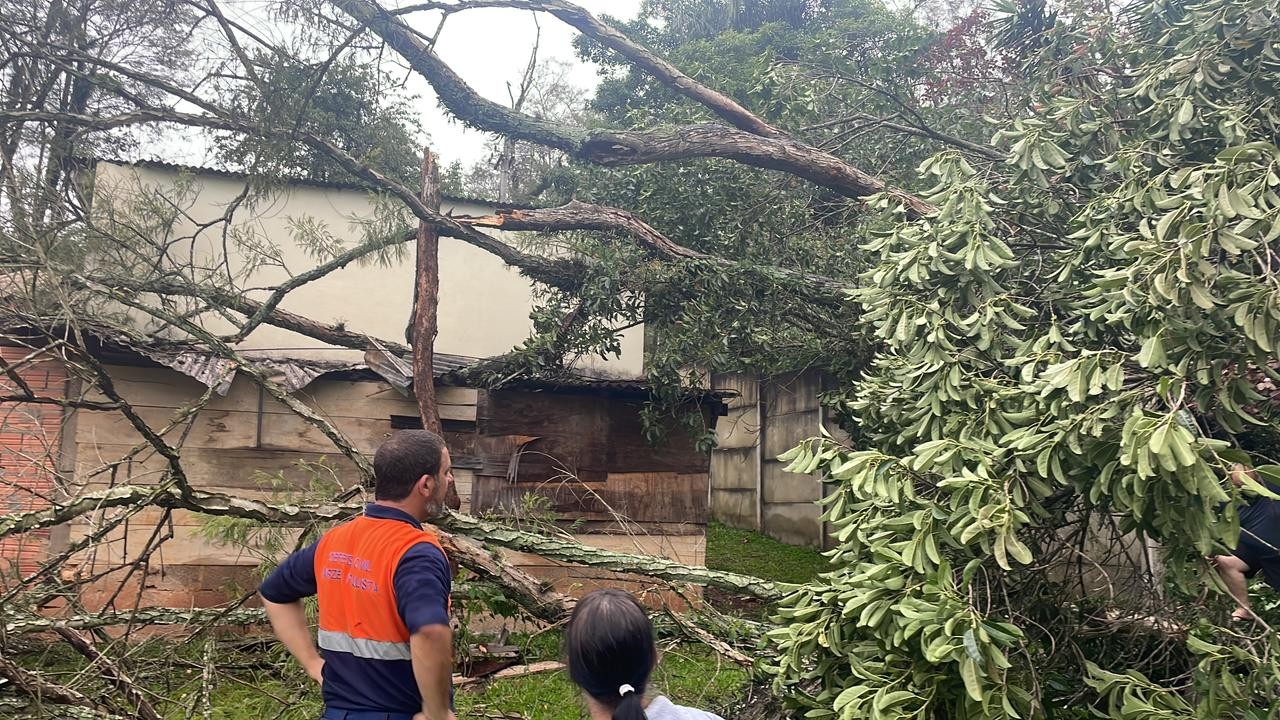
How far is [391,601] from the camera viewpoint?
7.47ft

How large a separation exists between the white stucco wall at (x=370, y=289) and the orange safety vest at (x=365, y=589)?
24.2 feet

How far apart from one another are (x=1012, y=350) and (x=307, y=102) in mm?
5068

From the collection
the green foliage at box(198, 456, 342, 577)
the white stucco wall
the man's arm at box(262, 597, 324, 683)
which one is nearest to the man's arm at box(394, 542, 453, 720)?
the man's arm at box(262, 597, 324, 683)

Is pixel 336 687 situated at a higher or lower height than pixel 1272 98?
lower

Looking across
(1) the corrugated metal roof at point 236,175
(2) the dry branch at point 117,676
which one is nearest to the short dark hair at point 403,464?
(2) the dry branch at point 117,676

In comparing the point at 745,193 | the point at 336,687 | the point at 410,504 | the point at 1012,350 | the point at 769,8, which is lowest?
the point at 336,687

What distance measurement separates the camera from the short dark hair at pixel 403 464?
8.00 feet

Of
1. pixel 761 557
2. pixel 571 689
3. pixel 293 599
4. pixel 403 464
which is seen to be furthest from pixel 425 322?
pixel 761 557

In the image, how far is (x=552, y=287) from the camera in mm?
7684

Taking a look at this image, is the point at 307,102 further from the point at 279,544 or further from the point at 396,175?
the point at 279,544

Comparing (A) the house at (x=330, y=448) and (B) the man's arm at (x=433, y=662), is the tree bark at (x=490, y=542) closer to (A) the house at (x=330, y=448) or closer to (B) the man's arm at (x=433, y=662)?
(A) the house at (x=330, y=448)

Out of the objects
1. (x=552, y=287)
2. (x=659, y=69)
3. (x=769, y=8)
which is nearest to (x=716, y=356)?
(x=552, y=287)

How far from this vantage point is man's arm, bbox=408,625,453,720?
217 centimetres

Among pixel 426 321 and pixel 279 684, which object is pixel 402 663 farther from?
pixel 426 321
